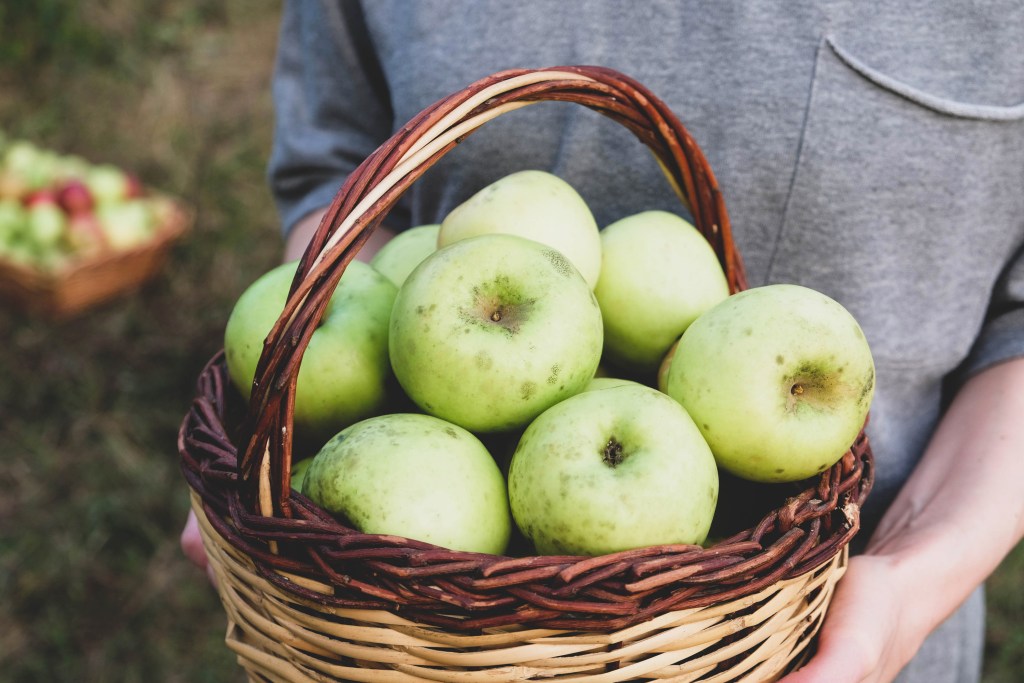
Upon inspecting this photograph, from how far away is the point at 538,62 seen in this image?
1.03 m

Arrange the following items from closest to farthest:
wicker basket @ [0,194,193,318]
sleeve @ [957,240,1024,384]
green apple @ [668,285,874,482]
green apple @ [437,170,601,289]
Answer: green apple @ [668,285,874,482], green apple @ [437,170,601,289], sleeve @ [957,240,1024,384], wicker basket @ [0,194,193,318]

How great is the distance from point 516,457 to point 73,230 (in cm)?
248

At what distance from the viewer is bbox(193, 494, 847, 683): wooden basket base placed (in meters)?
0.60

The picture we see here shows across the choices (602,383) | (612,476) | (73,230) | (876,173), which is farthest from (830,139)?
(73,230)

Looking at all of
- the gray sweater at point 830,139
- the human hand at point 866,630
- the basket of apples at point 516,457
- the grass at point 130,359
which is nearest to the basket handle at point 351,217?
the basket of apples at point 516,457

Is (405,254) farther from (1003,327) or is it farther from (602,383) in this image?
(1003,327)

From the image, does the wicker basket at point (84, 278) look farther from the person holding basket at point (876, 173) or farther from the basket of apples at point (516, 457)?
the basket of apples at point (516, 457)

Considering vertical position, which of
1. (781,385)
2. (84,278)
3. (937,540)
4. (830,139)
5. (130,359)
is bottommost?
(130,359)

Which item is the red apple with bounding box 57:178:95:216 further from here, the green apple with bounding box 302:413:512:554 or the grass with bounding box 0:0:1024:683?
the green apple with bounding box 302:413:512:554

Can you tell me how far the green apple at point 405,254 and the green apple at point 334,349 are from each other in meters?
0.05

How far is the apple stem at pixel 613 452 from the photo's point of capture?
696 mm

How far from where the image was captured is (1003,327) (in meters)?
1.06

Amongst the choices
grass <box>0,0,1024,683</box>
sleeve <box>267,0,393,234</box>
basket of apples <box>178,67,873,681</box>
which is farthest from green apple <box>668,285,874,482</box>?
grass <box>0,0,1024,683</box>

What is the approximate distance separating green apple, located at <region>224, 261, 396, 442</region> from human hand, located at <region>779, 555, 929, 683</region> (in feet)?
1.53
